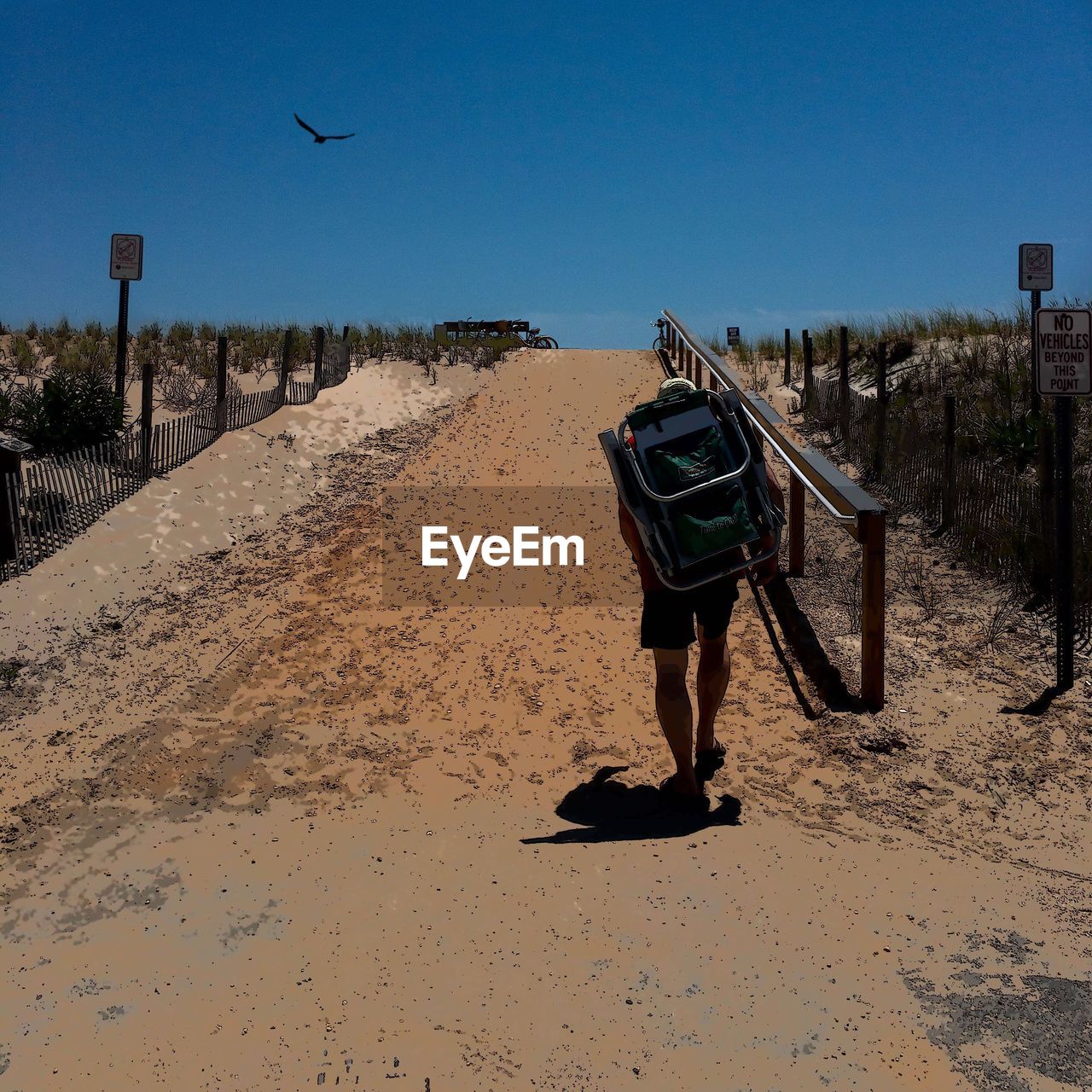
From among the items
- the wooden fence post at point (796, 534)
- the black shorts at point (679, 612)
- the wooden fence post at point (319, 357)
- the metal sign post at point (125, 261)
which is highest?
the metal sign post at point (125, 261)

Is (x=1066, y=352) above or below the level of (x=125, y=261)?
below

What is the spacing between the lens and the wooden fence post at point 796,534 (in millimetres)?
7543

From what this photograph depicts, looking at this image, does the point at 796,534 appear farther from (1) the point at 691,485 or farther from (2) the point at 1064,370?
(1) the point at 691,485

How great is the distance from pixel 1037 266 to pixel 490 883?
898 cm

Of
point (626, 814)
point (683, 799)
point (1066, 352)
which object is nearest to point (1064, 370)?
point (1066, 352)

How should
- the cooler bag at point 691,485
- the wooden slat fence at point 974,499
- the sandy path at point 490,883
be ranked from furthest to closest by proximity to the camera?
the wooden slat fence at point 974,499 → the cooler bag at point 691,485 → the sandy path at point 490,883

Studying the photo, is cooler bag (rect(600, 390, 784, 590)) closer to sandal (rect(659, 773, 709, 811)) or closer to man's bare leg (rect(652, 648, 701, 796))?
man's bare leg (rect(652, 648, 701, 796))

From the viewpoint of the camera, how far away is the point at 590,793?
4.66 m

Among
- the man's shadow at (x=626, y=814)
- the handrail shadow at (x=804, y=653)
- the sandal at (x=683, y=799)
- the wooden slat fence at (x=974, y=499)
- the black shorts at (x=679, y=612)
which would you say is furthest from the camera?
the wooden slat fence at (x=974, y=499)

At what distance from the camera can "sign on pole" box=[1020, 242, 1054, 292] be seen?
9.98 m

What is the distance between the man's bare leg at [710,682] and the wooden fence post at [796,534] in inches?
117

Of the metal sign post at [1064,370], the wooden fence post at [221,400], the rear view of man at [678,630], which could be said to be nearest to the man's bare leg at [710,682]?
the rear view of man at [678,630]

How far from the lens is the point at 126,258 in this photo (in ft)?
43.1

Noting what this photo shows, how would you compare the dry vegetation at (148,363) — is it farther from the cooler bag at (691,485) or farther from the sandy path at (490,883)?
the cooler bag at (691,485)
